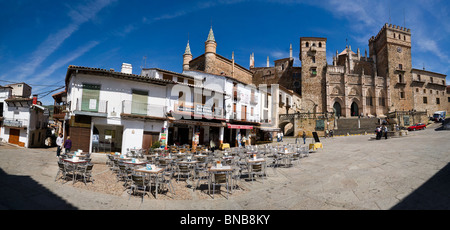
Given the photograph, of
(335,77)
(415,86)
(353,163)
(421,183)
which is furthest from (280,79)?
(421,183)

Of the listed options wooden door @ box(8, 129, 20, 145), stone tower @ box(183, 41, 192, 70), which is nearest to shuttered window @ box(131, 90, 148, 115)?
wooden door @ box(8, 129, 20, 145)

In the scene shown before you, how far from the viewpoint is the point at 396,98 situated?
45.4m

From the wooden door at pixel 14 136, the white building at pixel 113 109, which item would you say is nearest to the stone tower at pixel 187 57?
the white building at pixel 113 109

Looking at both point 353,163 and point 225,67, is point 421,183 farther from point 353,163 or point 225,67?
point 225,67

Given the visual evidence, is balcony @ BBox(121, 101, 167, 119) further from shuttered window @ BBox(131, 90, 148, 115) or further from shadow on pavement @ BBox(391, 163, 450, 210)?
shadow on pavement @ BBox(391, 163, 450, 210)

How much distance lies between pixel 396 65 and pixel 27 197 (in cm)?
6060

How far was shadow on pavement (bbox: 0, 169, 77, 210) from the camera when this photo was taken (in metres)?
5.00

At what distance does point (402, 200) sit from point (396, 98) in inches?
2029

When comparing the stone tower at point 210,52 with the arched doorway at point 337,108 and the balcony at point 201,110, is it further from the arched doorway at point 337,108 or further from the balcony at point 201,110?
the arched doorway at point 337,108

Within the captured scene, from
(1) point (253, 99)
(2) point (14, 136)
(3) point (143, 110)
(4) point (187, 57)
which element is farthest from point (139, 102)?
(4) point (187, 57)

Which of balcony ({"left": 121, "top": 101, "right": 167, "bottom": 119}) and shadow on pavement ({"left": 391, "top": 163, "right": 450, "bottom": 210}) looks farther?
balcony ({"left": 121, "top": 101, "right": 167, "bottom": 119})

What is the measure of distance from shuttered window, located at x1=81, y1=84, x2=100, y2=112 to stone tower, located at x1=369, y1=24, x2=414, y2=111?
2013 inches

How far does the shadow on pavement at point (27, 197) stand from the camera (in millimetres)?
5000
